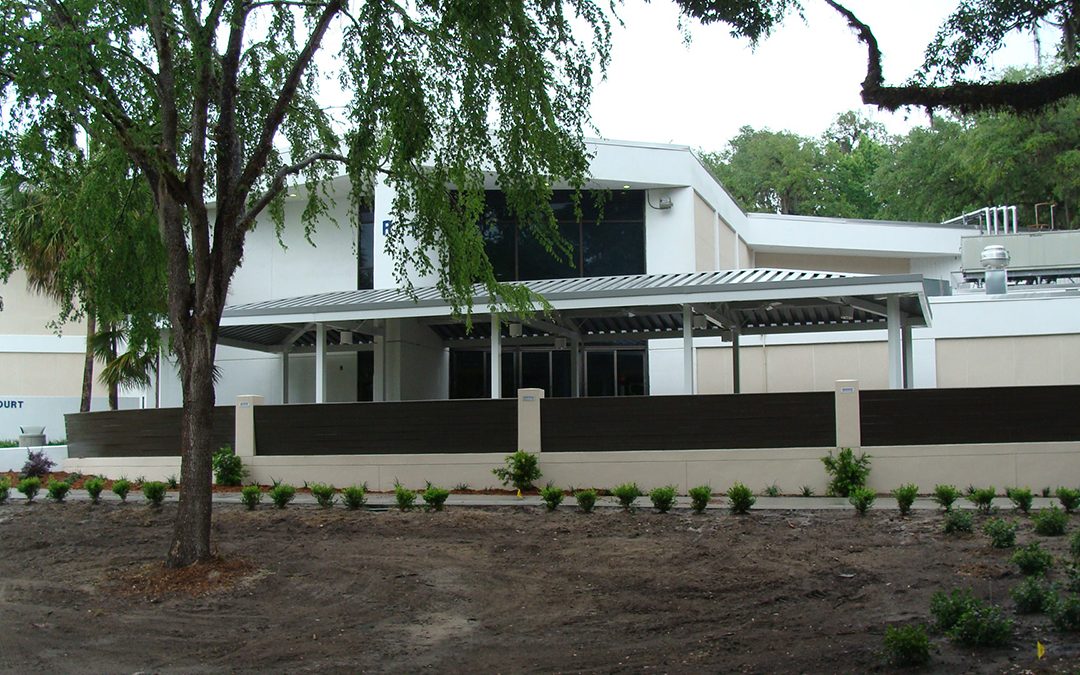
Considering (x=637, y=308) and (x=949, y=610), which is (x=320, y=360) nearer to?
(x=637, y=308)

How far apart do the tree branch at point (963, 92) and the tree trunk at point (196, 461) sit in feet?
25.7

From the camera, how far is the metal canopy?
19.2m

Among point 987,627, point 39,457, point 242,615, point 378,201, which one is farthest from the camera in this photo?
Result: point 378,201

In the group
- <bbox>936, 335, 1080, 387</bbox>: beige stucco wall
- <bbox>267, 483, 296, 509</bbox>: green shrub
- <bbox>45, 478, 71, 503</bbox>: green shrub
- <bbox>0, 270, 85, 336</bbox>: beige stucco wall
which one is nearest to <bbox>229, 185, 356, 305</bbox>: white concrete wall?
<bbox>0, 270, 85, 336</bbox>: beige stucco wall

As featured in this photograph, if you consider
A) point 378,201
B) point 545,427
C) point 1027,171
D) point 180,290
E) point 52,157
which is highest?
point 1027,171

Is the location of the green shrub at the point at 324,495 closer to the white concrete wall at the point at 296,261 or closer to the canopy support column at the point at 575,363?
the canopy support column at the point at 575,363

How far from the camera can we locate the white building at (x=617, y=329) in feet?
81.1

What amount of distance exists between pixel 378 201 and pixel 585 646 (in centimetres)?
1903

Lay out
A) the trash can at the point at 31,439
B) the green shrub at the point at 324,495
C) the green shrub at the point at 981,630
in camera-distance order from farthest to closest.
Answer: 1. the trash can at the point at 31,439
2. the green shrub at the point at 324,495
3. the green shrub at the point at 981,630

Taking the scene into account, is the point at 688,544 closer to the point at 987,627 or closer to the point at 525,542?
the point at 525,542

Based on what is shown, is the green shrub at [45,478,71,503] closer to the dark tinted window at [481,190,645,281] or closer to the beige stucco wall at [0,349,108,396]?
the dark tinted window at [481,190,645,281]

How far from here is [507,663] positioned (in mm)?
8734

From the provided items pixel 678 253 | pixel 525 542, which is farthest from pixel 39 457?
pixel 678 253

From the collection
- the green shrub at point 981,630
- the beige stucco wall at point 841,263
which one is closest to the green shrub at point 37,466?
the green shrub at point 981,630
